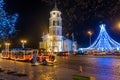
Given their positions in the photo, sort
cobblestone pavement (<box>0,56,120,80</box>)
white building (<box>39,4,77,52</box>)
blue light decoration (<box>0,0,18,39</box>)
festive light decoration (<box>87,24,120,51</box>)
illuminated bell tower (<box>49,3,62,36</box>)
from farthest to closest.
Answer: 1. white building (<box>39,4,77,52</box>)
2. illuminated bell tower (<box>49,3,62,36</box>)
3. festive light decoration (<box>87,24,120,51</box>)
4. cobblestone pavement (<box>0,56,120,80</box>)
5. blue light decoration (<box>0,0,18,39</box>)

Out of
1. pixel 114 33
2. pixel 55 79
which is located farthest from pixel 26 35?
pixel 55 79

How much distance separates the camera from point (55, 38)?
114 meters

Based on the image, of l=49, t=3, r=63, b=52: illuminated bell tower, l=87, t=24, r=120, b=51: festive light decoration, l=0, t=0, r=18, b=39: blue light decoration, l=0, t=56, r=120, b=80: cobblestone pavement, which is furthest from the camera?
l=49, t=3, r=63, b=52: illuminated bell tower

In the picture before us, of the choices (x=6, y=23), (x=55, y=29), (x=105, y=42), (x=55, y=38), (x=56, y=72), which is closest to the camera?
(x=6, y=23)

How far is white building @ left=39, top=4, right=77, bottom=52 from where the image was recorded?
111m

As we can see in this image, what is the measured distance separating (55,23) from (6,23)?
9677 cm

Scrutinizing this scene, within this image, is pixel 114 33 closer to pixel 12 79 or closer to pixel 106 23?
pixel 106 23

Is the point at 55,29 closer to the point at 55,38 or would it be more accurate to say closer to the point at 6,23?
the point at 55,38

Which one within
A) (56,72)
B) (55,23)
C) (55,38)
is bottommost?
(56,72)

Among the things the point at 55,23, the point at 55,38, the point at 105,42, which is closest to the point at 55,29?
the point at 55,23

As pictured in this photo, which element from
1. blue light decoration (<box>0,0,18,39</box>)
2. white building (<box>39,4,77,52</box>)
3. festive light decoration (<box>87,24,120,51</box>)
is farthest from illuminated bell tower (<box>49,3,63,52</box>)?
blue light decoration (<box>0,0,18,39</box>)

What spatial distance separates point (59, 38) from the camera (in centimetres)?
11594

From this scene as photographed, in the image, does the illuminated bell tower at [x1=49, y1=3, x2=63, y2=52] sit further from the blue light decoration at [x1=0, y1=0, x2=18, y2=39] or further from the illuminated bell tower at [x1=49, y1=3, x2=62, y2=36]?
the blue light decoration at [x1=0, y1=0, x2=18, y2=39]

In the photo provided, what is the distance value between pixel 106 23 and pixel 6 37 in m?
78.1
